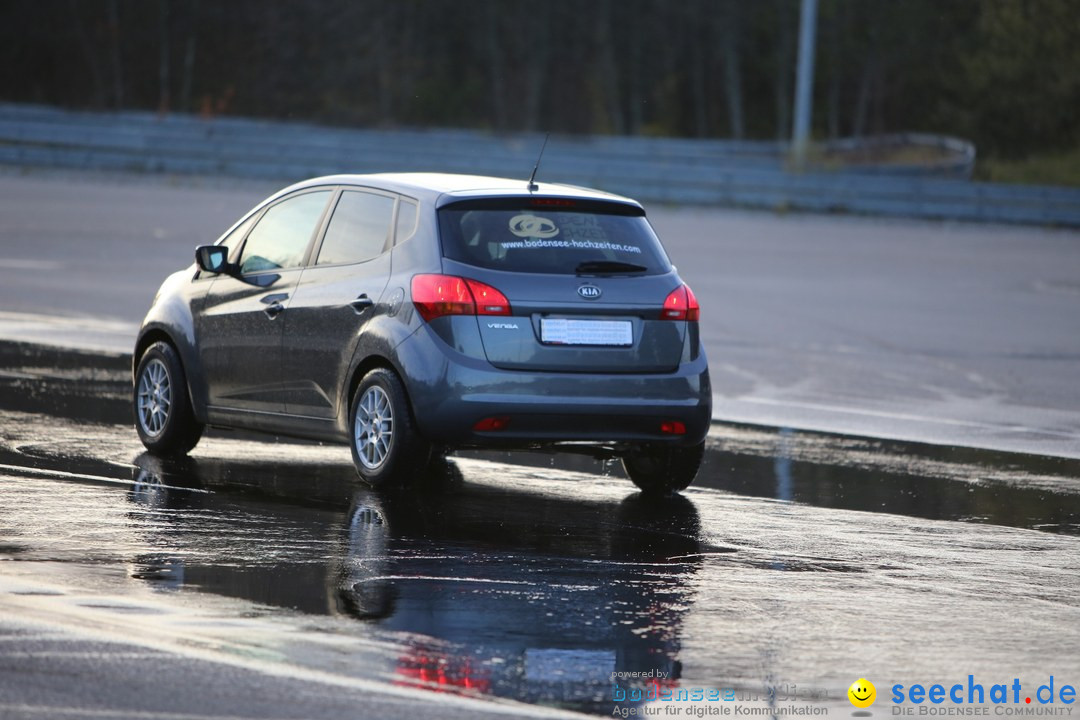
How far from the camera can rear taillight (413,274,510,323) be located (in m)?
9.30

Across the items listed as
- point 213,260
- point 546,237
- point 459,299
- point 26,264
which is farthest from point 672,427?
point 26,264

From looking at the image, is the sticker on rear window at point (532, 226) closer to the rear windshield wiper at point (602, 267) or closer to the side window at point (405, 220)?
the rear windshield wiper at point (602, 267)

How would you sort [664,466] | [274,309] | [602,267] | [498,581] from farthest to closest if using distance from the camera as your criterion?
[274,309] < [664,466] < [602,267] < [498,581]

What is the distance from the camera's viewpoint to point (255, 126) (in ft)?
168

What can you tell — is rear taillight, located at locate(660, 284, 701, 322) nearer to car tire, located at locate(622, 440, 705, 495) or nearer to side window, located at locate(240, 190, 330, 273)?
car tire, located at locate(622, 440, 705, 495)

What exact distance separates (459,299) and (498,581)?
220 cm

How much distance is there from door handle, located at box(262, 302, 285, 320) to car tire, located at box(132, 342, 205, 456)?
0.82 m

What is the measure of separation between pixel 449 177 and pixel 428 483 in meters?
1.61

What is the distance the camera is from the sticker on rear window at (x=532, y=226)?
9.62 metres

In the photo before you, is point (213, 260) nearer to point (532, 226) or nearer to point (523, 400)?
point (532, 226)

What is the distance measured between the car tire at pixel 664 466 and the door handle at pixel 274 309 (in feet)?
6.48

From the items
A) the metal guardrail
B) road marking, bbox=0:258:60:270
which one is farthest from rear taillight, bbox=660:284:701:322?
the metal guardrail

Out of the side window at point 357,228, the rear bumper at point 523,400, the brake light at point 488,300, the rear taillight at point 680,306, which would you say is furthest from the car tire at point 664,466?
the side window at point 357,228

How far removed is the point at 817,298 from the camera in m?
22.6
